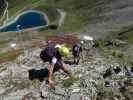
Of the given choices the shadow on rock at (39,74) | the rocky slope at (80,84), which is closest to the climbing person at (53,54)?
the rocky slope at (80,84)

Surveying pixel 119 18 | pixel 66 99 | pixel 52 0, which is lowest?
pixel 66 99

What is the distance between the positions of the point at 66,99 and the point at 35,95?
6.78 ft

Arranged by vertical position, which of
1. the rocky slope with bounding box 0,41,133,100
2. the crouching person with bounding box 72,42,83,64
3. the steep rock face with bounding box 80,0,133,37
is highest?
the steep rock face with bounding box 80,0,133,37

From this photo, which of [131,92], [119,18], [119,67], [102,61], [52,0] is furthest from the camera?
[52,0]

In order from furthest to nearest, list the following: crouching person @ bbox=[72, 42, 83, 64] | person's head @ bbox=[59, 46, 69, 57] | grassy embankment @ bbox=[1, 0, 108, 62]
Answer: grassy embankment @ bbox=[1, 0, 108, 62] < crouching person @ bbox=[72, 42, 83, 64] < person's head @ bbox=[59, 46, 69, 57]

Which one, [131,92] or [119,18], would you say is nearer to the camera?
[131,92]

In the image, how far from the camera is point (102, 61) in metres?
27.9

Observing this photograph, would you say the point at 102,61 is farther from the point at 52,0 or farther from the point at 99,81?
the point at 52,0

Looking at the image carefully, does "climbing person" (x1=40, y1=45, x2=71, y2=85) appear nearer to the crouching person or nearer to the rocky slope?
the rocky slope

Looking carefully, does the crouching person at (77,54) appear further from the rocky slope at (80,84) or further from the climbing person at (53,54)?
the climbing person at (53,54)

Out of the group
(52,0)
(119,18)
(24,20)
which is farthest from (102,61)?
(52,0)

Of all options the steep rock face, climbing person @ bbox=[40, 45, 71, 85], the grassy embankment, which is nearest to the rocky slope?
climbing person @ bbox=[40, 45, 71, 85]

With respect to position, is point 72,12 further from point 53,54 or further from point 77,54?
point 53,54

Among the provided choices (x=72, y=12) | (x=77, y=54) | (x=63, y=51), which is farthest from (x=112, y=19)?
(x=63, y=51)
